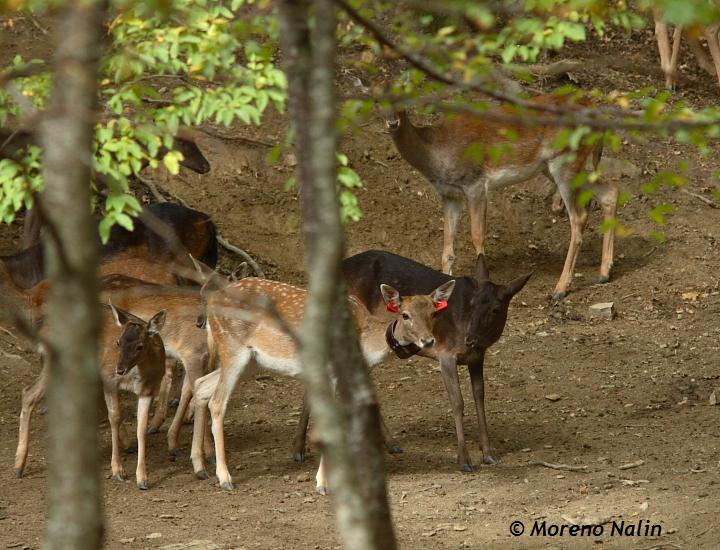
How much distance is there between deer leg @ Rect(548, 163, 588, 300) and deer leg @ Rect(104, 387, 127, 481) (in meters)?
5.03

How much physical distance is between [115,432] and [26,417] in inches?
26.9

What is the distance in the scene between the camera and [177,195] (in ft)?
40.4

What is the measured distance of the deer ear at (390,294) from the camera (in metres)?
8.09

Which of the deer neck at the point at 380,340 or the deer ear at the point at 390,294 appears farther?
the deer ear at the point at 390,294

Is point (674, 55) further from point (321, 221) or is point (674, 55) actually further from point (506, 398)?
point (321, 221)

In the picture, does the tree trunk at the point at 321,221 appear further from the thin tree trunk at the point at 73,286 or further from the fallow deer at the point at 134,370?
the fallow deer at the point at 134,370

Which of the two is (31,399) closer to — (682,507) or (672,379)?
(682,507)

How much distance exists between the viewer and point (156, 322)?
807 centimetres

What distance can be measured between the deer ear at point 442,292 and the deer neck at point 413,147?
3719 mm

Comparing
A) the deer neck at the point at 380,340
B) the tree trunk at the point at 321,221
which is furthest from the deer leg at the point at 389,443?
the tree trunk at the point at 321,221

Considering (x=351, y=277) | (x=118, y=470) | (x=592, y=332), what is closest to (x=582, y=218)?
(x=592, y=332)

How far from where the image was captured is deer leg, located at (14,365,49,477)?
8.00 metres

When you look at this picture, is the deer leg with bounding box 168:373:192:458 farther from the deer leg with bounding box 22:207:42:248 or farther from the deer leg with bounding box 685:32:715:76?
the deer leg with bounding box 685:32:715:76

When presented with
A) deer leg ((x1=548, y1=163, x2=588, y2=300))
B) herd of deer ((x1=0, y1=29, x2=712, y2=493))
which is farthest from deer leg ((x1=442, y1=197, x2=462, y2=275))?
herd of deer ((x1=0, y1=29, x2=712, y2=493))
